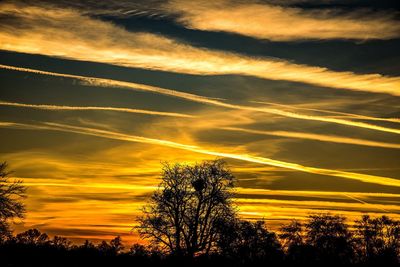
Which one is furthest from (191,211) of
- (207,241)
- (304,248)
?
(304,248)

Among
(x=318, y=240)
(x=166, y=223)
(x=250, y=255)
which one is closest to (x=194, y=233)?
(x=166, y=223)

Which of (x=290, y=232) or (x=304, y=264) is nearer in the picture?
(x=304, y=264)

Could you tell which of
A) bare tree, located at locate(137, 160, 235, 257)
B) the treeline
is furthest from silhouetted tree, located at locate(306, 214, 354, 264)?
bare tree, located at locate(137, 160, 235, 257)

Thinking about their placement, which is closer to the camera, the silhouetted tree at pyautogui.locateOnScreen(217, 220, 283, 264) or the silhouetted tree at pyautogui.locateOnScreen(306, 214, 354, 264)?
the silhouetted tree at pyautogui.locateOnScreen(217, 220, 283, 264)

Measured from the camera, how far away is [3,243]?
78.8 meters

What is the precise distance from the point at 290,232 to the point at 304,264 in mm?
13880

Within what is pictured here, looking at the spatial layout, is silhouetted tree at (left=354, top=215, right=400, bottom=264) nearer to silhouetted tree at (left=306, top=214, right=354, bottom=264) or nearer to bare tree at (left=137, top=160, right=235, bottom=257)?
silhouetted tree at (left=306, top=214, right=354, bottom=264)

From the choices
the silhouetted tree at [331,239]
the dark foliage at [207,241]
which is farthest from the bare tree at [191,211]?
the silhouetted tree at [331,239]

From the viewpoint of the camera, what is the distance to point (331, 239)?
94375 millimetres

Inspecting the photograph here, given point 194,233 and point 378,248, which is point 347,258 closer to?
point 378,248

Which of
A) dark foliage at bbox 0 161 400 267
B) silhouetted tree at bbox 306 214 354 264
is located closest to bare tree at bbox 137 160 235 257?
dark foliage at bbox 0 161 400 267

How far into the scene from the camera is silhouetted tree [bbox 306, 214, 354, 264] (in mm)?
91500

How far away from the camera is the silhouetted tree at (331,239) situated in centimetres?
9150

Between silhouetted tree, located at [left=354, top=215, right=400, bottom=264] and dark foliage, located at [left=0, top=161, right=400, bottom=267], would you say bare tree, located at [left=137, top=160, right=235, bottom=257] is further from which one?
silhouetted tree, located at [left=354, top=215, right=400, bottom=264]
